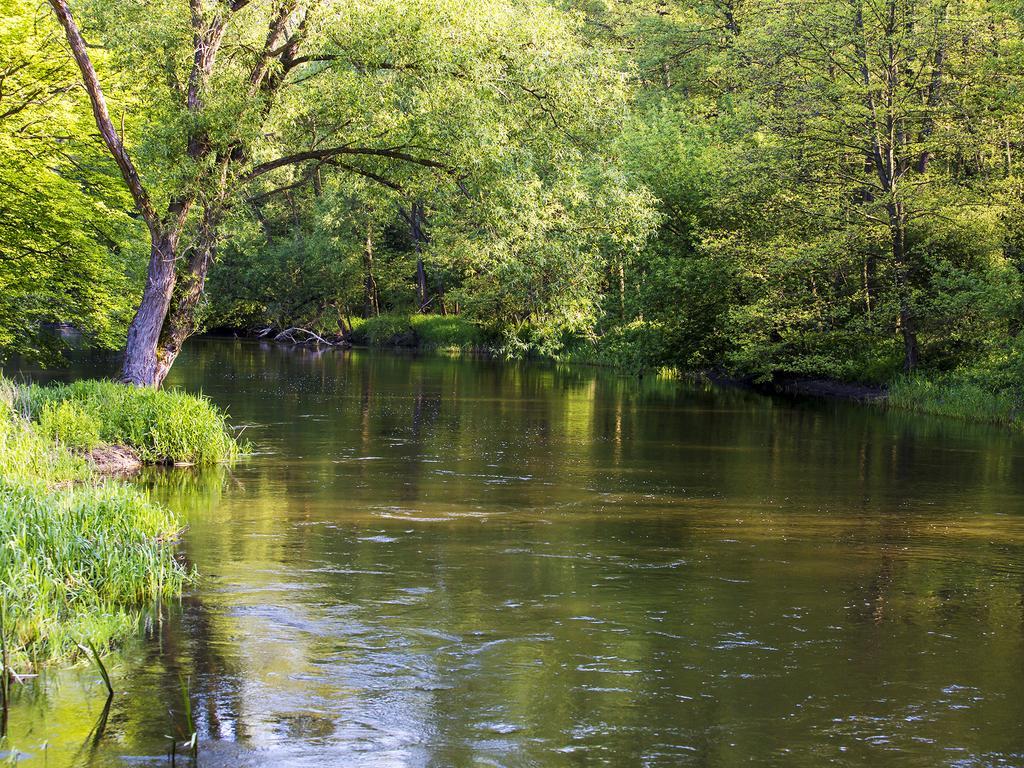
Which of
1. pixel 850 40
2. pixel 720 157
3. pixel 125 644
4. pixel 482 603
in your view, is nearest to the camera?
pixel 125 644

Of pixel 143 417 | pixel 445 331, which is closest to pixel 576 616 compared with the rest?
pixel 143 417

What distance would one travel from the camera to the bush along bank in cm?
952

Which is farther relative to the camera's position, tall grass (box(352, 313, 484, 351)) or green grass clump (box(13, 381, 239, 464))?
tall grass (box(352, 313, 484, 351))

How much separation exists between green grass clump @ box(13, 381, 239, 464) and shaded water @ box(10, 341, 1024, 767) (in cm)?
93

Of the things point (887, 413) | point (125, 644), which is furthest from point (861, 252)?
point (125, 644)

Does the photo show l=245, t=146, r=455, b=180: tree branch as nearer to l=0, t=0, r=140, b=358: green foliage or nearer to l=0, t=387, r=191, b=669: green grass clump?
l=0, t=0, r=140, b=358: green foliage

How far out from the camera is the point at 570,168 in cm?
2244

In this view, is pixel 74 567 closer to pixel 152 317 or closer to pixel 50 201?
pixel 152 317

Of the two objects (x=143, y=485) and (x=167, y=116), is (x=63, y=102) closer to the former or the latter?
(x=167, y=116)

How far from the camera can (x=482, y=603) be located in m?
11.7

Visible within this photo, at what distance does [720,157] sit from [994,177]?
9627mm

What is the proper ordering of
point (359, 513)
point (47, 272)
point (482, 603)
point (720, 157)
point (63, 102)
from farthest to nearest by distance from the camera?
point (720, 157)
point (47, 272)
point (63, 102)
point (359, 513)
point (482, 603)

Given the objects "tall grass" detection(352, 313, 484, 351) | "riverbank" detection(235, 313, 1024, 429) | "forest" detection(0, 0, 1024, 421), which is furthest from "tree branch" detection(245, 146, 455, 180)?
"tall grass" detection(352, 313, 484, 351)

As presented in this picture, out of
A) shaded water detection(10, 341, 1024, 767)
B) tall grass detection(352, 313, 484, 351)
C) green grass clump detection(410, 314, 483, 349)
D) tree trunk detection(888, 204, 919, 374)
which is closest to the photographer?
shaded water detection(10, 341, 1024, 767)
